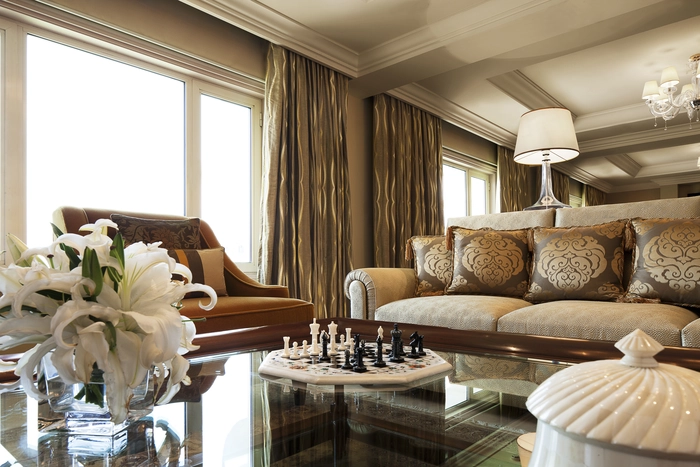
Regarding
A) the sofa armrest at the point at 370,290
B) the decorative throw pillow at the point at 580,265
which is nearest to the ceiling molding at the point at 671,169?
the decorative throw pillow at the point at 580,265

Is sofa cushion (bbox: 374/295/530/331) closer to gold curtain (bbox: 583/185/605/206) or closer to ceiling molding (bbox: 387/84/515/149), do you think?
ceiling molding (bbox: 387/84/515/149)

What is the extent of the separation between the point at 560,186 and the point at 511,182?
1722 mm

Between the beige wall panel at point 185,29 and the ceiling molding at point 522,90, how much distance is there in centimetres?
239

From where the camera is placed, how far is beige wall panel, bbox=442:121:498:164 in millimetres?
6113

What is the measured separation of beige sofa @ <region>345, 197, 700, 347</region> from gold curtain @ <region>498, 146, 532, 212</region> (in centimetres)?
379

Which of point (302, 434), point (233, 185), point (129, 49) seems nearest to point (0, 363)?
point (302, 434)

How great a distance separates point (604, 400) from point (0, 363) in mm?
771

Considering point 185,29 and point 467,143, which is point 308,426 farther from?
point 467,143

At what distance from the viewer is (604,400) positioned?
0.82 ft

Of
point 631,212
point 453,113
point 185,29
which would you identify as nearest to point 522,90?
point 453,113

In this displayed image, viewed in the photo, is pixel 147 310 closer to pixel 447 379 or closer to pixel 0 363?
pixel 0 363

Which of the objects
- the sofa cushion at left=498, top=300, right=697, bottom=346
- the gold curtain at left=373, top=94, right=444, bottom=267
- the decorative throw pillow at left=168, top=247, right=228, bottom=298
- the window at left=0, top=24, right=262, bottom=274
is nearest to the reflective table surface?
the sofa cushion at left=498, top=300, right=697, bottom=346

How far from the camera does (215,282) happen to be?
2.75 m

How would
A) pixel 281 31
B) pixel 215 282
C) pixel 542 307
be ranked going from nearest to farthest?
pixel 542 307 → pixel 215 282 → pixel 281 31
